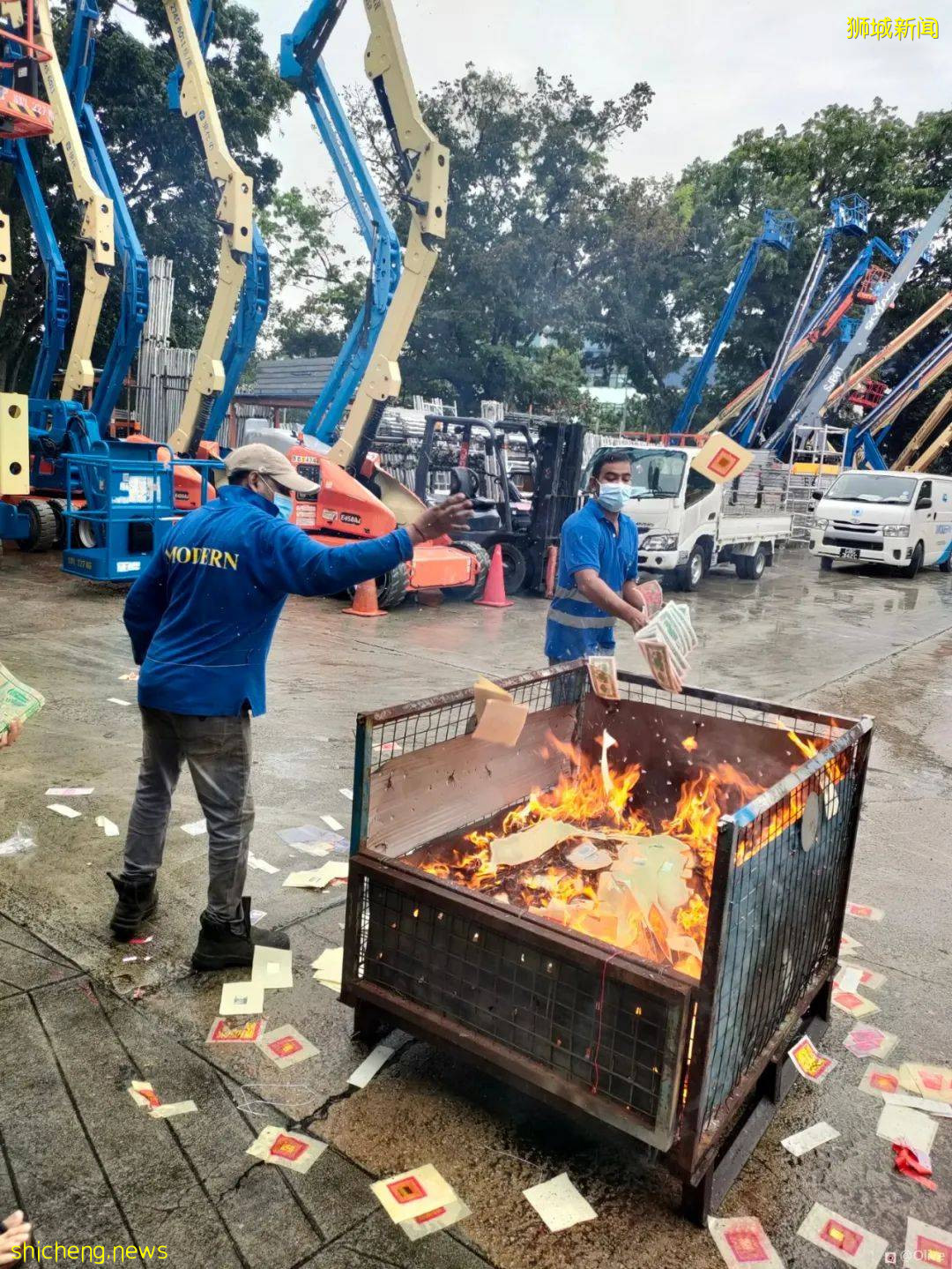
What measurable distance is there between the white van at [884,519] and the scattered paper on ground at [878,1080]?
16.6 metres

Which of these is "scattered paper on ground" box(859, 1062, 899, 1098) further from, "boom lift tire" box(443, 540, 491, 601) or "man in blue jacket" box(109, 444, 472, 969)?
"boom lift tire" box(443, 540, 491, 601)

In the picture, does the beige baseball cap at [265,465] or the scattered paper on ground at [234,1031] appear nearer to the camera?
the scattered paper on ground at [234,1031]

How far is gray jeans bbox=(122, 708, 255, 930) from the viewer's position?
3.35 meters

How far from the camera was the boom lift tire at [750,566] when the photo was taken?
17.1m

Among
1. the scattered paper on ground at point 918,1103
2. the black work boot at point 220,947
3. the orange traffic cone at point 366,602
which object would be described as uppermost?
the orange traffic cone at point 366,602

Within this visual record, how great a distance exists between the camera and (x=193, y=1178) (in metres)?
2.46

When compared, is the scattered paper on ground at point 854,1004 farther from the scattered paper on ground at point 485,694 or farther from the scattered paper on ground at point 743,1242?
the scattered paper on ground at point 485,694

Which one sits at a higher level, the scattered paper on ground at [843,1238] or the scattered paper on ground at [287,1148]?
the scattered paper on ground at [843,1238]

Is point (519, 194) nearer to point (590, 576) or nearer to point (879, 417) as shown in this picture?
point (879, 417)

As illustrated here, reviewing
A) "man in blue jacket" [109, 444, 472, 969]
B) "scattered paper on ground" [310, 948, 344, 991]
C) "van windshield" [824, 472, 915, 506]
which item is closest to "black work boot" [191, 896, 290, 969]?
"man in blue jacket" [109, 444, 472, 969]

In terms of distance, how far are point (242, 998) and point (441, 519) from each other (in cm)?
186

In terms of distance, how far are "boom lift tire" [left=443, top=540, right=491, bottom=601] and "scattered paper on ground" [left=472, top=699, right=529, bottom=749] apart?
9.07 meters

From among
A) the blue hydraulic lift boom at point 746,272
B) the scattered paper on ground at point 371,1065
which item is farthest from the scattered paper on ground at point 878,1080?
the blue hydraulic lift boom at point 746,272

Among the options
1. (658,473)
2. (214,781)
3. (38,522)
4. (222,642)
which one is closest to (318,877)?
(214,781)
